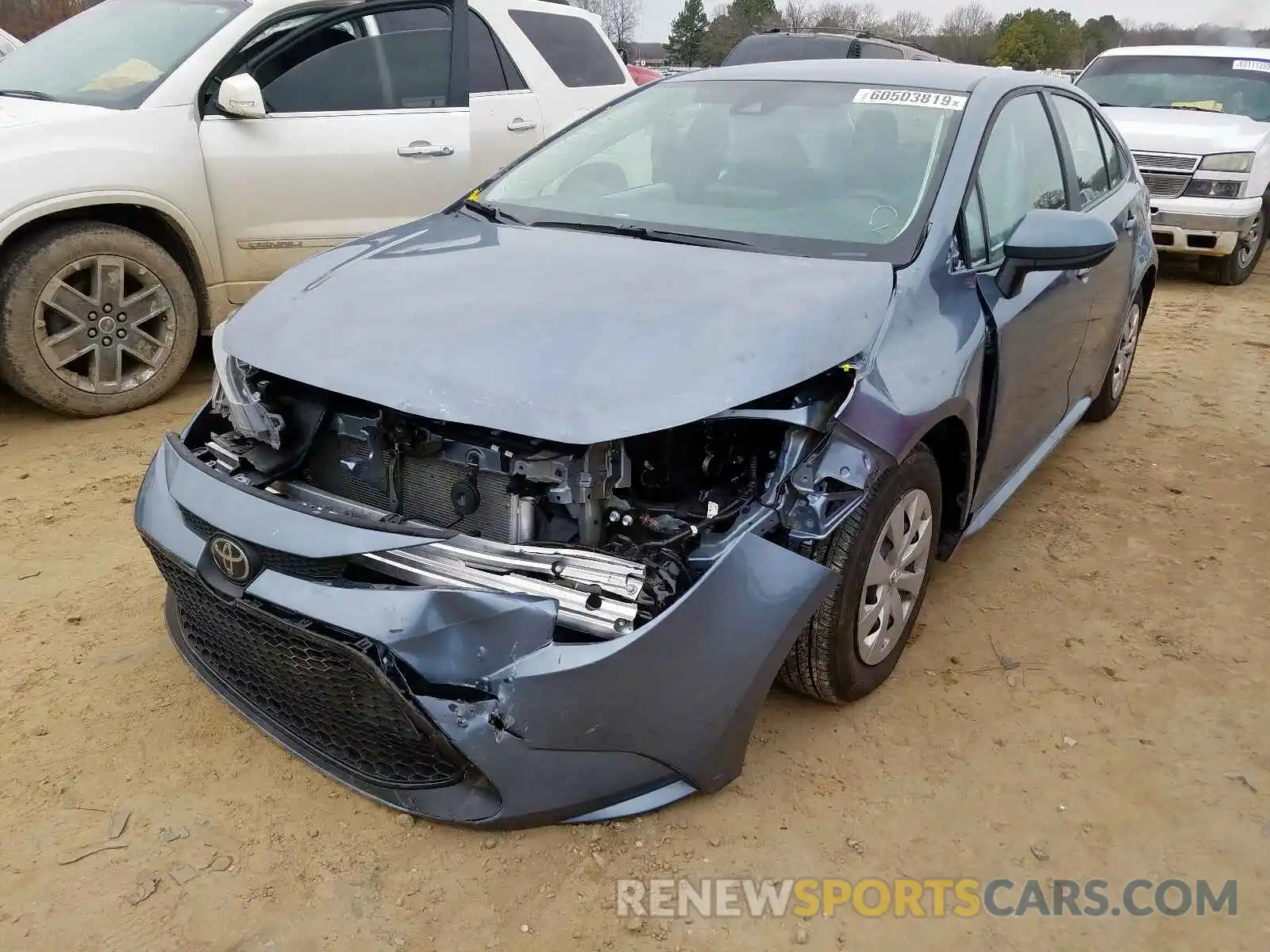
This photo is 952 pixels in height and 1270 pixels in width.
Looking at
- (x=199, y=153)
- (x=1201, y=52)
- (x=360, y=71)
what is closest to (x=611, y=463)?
(x=199, y=153)

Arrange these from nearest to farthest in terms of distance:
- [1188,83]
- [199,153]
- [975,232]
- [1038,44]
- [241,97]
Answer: [975,232] → [241,97] → [199,153] → [1188,83] → [1038,44]

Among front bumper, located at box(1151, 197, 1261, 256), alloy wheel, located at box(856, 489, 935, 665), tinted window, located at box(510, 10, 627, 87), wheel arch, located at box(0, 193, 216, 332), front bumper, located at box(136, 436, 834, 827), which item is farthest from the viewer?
front bumper, located at box(1151, 197, 1261, 256)

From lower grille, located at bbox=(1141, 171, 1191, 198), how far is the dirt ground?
5.46m

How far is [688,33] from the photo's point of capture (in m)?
48.1

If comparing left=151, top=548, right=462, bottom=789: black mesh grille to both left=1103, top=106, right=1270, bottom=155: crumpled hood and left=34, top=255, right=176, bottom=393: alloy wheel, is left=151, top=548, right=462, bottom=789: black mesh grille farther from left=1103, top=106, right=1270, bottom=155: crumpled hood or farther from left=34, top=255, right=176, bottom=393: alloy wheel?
left=1103, top=106, right=1270, bottom=155: crumpled hood

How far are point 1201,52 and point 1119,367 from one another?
6.11 metres

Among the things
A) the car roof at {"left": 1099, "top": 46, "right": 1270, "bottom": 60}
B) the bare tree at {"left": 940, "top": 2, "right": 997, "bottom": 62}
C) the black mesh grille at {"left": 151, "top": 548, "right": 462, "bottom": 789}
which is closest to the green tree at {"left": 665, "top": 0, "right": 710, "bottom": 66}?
the bare tree at {"left": 940, "top": 2, "right": 997, "bottom": 62}

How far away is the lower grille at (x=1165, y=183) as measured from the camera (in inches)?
314

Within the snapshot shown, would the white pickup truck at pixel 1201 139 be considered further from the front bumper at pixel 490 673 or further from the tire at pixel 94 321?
the front bumper at pixel 490 673

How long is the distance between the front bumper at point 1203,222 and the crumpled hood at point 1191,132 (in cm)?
40

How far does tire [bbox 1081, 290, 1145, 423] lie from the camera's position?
15.3 ft

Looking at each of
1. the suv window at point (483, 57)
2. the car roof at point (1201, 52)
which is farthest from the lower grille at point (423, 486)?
the car roof at point (1201, 52)

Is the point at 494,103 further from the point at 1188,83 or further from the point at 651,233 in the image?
the point at 1188,83

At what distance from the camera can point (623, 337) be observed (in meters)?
2.27
